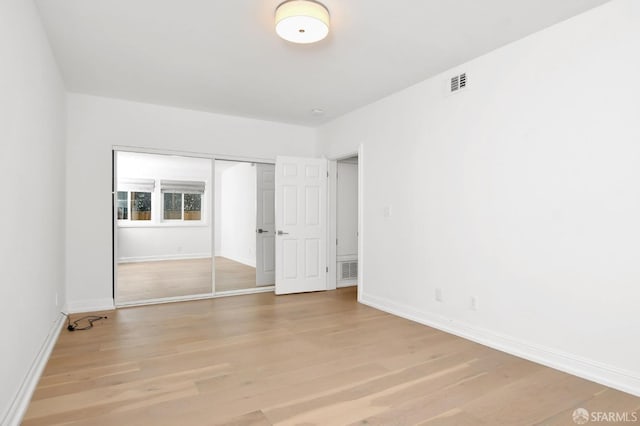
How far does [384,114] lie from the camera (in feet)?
14.9

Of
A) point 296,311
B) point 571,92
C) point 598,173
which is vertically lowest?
point 296,311

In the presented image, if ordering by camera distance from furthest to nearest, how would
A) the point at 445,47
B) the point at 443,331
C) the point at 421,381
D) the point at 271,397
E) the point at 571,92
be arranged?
1. the point at 443,331
2. the point at 445,47
3. the point at 571,92
4. the point at 421,381
5. the point at 271,397

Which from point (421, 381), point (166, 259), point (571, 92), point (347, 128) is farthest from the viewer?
point (166, 259)

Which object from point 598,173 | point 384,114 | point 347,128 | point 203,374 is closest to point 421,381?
point 203,374

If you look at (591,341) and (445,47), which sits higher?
(445,47)

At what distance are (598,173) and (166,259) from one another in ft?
30.5

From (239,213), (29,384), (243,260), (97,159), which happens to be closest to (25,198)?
(29,384)

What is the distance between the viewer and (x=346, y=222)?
19.7 feet

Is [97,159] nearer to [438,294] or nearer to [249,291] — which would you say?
[249,291]

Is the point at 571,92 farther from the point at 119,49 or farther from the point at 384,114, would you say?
the point at 119,49

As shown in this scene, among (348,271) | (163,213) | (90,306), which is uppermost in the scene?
(163,213)

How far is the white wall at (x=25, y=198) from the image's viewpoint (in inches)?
75.7

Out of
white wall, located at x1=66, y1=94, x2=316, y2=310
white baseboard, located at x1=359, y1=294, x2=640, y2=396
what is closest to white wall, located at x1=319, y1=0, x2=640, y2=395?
white baseboard, located at x1=359, y1=294, x2=640, y2=396

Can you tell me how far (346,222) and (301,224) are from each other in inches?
34.9
